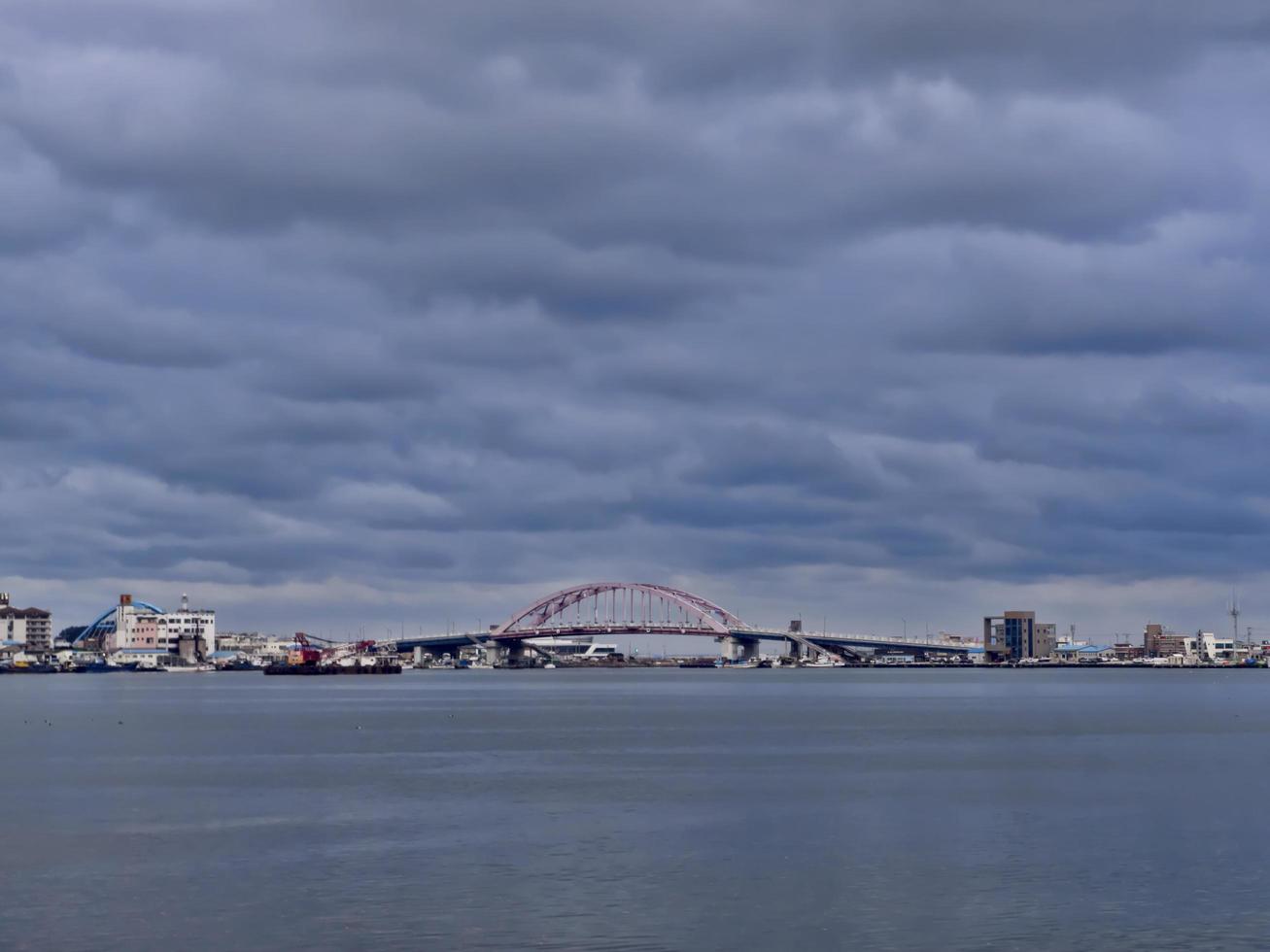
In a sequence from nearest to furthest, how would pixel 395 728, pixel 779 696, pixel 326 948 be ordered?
pixel 326 948
pixel 395 728
pixel 779 696

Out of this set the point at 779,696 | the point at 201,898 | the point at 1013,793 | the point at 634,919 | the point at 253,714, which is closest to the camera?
the point at 634,919

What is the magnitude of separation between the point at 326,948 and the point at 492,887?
681cm

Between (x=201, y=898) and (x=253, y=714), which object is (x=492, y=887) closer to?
(x=201, y=898)

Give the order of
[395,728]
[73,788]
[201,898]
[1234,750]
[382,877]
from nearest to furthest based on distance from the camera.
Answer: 1. [201,898]
2. [382,877]
3. [73,788]
4. [1234,750]
5. [395,728]

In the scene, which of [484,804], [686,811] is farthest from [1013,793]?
[484,804]

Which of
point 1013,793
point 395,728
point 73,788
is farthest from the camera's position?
point 395,728

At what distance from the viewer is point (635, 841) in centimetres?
4381

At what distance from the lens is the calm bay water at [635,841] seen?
31875 millimetres

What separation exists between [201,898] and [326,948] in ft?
21.3

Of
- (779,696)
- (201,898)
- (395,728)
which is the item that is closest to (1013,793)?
(201,898)

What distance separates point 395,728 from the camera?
331 ft

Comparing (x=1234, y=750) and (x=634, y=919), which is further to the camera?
(x=1234, y=750)

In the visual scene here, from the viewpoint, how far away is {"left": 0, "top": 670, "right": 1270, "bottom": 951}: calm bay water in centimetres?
3188

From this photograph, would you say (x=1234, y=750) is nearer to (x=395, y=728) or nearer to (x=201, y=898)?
(x=395, y=728)
